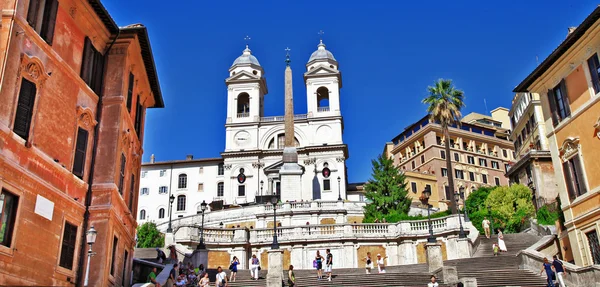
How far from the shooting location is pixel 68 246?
18.0m

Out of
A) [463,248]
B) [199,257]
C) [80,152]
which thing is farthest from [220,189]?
[80,152]

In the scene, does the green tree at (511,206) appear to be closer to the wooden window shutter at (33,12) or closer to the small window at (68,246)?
the small window at (68,246)

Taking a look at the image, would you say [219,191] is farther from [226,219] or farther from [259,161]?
[226,219]

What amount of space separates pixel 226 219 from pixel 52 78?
145 feet

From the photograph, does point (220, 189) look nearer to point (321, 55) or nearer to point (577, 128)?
point (321, 55)

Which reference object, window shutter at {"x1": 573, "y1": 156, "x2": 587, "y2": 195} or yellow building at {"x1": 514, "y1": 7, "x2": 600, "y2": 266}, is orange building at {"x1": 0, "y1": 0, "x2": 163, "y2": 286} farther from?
window shutter at {"x1": 573, "y1": 156, "x2": 587, "y2": 195}

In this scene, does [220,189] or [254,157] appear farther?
[220,189]

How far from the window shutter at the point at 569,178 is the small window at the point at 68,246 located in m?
21.9

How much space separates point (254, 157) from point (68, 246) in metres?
66.3

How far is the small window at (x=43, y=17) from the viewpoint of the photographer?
1658 centimetres

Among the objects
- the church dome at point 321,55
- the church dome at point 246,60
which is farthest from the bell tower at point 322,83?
the church dome at point 246,60

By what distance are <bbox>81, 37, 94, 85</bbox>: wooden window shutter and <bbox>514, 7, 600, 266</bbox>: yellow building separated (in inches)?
791

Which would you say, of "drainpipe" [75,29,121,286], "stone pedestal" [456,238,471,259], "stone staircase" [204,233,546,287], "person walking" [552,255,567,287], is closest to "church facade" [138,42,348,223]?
"stone pedestal" [456,238,471,259]

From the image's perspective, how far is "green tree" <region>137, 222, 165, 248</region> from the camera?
5521 centimetres
